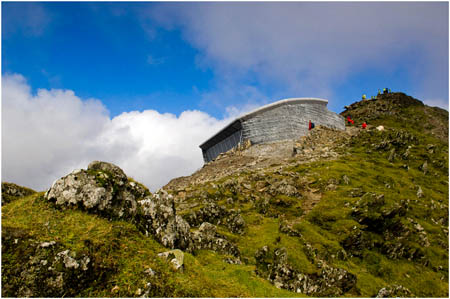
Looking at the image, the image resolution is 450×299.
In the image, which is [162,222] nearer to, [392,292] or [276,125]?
[392,292]

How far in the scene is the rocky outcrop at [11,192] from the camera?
48.9ft

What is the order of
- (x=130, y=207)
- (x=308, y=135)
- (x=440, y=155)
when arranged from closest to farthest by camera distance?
(x=130, y=207) → (x=440, y=155) → (x=308, y=135)

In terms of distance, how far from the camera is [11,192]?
1548 cm

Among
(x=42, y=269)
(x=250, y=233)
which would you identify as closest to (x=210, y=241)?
(x=250, y=233)

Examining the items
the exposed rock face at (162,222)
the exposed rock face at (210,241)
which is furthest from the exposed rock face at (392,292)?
the exposed rock face at (162,222)

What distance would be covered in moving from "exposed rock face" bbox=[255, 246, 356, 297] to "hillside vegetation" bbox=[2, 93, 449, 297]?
10cm

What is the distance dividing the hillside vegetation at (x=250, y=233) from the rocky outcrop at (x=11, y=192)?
19.4 inches

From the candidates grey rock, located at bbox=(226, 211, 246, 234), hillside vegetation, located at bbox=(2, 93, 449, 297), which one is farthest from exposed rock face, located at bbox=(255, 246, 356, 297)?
grey rock, located at bbox=(226, 211, 246, 234)

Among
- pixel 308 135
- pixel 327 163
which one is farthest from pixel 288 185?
pixel 308 135

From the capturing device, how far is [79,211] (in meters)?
14.1

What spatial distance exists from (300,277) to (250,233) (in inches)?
354

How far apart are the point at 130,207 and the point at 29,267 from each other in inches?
236

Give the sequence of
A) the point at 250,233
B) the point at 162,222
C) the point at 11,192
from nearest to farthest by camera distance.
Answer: the point at 11,192 < the point at 162,222 < the point at 250,233

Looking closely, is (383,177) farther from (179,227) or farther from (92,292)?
(92,292)
